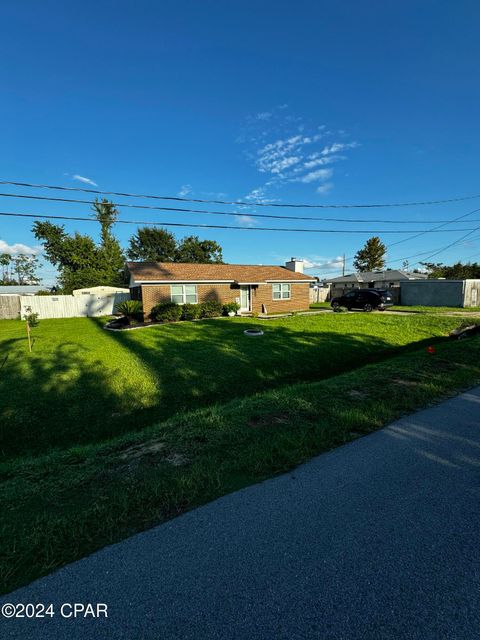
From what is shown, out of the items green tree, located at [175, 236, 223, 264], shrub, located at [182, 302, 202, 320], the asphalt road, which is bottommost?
the asphalt road

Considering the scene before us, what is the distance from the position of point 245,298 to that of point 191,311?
17.1ft

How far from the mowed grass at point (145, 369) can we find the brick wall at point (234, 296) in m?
4.37

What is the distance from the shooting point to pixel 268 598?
1688 mm

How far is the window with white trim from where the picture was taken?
2306cm

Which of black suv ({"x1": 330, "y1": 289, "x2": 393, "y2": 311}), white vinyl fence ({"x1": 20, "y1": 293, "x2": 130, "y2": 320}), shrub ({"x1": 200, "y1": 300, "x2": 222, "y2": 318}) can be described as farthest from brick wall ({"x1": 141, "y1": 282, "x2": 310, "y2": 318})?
white vinyl fence ({"x1": 20, "y1": 293, "x2": 130, "y2": 320})

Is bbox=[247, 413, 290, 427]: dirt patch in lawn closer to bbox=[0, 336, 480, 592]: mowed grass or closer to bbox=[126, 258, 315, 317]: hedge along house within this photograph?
bbox=[0, 336, 480, 592]: mowed grass

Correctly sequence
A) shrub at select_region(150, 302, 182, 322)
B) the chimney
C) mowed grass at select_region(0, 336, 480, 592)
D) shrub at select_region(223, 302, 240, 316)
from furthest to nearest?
the chimney
shrub at select_region(223, 302, 240, 316)
shrub at select_region(150, 302, 182, 322)
mowed grass at select_region(0, 336, 480, 592)

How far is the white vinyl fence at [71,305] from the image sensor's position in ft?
69.1

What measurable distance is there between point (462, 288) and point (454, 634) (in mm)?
28993

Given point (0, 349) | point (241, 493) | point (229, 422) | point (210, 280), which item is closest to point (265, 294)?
point (210, 280)

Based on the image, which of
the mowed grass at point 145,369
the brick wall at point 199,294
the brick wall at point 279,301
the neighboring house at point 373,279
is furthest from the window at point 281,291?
the neighboring house at point 373,279

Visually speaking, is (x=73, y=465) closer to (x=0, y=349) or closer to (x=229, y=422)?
(x=229, y=422)

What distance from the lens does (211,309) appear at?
1916 centimetres

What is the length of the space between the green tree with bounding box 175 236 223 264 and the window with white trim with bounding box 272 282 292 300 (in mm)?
28109
